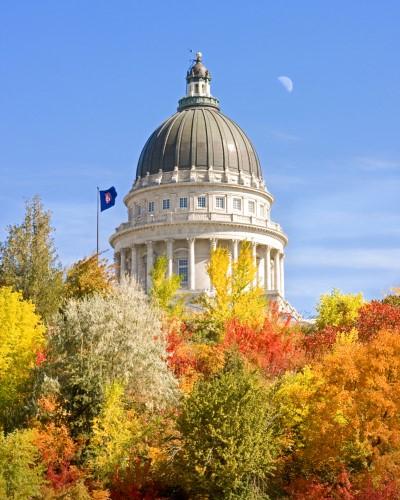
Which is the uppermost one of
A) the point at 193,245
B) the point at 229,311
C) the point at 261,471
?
the point at 193,245

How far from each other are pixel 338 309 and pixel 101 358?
3293 cm

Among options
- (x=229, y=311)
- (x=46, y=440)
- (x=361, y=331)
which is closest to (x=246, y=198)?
(x=229, y=311)

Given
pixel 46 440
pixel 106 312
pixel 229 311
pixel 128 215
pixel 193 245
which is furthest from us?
pixel 128 215

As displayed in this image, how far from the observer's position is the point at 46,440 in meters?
45.2

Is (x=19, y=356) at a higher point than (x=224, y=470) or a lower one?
higher

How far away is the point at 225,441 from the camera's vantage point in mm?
42188

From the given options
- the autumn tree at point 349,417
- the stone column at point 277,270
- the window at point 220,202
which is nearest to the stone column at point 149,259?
the window at point 220,202

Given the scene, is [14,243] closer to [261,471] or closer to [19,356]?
[19,356]

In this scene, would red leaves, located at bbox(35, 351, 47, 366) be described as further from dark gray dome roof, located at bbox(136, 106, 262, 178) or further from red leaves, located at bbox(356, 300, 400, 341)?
dark gray dome roof, located at bbox(136, 106, 262, 178)

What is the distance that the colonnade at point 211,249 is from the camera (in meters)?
117

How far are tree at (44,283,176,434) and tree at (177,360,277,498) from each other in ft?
17.8

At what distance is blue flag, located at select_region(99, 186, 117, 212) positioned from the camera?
97.4 m

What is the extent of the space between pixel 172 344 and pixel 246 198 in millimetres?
63948

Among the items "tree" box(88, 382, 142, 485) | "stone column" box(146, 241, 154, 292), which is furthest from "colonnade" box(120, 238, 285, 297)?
"tree" box(88, 382, 142, 485)
